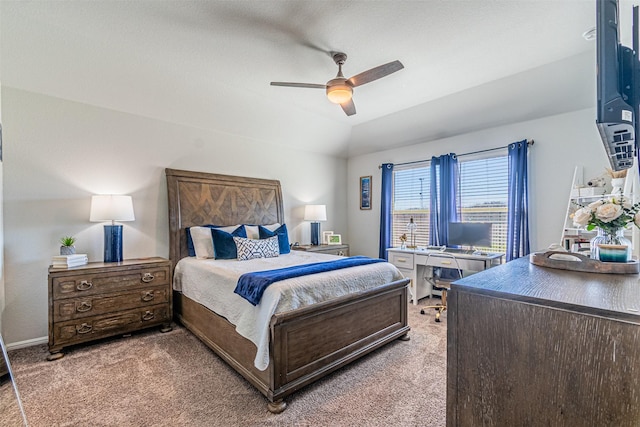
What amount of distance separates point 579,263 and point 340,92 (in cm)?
211

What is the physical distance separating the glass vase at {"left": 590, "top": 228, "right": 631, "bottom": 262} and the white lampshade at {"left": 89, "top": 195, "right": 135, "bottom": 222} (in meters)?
3.81

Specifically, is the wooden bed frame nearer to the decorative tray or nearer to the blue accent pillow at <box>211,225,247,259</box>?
the blue accent pillow at <box>211,225,247,259</box>

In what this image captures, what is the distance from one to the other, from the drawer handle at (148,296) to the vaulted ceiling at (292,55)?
7.08 ft

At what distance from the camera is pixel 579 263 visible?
1.39 metres

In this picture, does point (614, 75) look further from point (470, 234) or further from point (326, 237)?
point (326, 237)

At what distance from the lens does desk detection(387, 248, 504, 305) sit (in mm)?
3635

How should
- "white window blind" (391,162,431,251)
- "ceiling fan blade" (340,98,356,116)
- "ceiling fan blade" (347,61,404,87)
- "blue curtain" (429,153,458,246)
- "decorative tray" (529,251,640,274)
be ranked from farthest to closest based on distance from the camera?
"white window blind" (391,162,431,251), "blue curtain" (429,153,458,246), "ceiling fan blade" (340,98,356,116), "ceiling fan blade" (347,61,404,87), "decorative tray" (529,251,640,274)

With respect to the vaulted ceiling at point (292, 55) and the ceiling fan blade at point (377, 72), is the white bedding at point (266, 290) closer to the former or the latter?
the ceiling fan blade at point (377, 72)

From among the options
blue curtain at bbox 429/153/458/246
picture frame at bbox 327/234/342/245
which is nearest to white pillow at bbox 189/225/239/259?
picture frame at bbox 327/234/342/245

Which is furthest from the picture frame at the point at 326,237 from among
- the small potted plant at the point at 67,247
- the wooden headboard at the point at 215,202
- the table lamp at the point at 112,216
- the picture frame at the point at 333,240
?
the small potted plant at the point at 67,247

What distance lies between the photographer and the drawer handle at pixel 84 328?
2780mm

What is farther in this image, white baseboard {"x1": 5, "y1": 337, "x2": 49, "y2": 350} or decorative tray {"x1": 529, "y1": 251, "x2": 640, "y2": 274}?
white baseboard {"x1": 5, "y1": 337, "x2": 49, "y2": 350}

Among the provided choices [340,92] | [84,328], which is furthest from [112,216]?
[340,92]

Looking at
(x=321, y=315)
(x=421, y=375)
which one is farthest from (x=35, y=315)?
(x=421, y=375)
